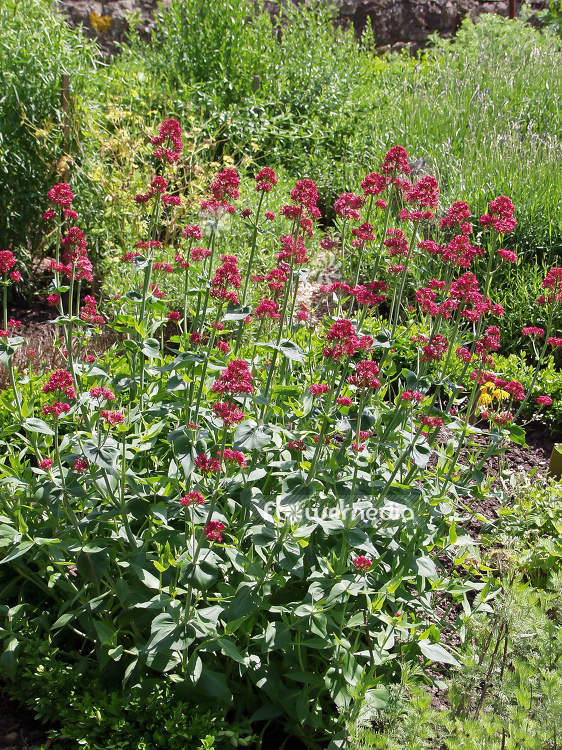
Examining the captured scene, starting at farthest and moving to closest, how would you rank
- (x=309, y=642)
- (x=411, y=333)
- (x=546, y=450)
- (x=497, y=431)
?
(x=411, y=333)
(x=546, y=450)
(x=497, y=431)
(x=309, y=642)

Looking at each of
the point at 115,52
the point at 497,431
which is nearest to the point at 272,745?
the point at 497,431

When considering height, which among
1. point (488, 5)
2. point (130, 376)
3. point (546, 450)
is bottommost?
point (546, 450)

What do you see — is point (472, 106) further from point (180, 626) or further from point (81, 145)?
point (180, 626)

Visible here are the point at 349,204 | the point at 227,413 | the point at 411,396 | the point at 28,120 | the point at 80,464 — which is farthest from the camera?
the point at 28,120

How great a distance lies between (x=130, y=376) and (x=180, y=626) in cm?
100

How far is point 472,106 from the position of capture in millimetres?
7938

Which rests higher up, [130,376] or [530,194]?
[530,194]

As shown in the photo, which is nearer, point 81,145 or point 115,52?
point 81,145

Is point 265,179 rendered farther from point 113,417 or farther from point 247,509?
point 247,509

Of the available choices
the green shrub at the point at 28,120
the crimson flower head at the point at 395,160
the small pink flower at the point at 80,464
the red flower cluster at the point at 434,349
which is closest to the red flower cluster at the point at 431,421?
the red flower cluster at the point at 434,349

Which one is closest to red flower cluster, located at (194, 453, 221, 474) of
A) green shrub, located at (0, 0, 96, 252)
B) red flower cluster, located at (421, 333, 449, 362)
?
red flower cluster, located at (421, 333, 449, 362)

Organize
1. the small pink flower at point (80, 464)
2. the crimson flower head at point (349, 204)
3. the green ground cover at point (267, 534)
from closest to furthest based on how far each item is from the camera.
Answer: the green ground cover at point (267, 534)
the small pink flower at point (80, 464)
the crimson flower head at point (349, 204)

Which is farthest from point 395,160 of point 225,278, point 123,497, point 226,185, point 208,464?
point 123,497

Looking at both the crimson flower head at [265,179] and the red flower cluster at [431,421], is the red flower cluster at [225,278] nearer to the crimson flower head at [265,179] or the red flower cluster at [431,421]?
the crimson flower head at [265,179]
